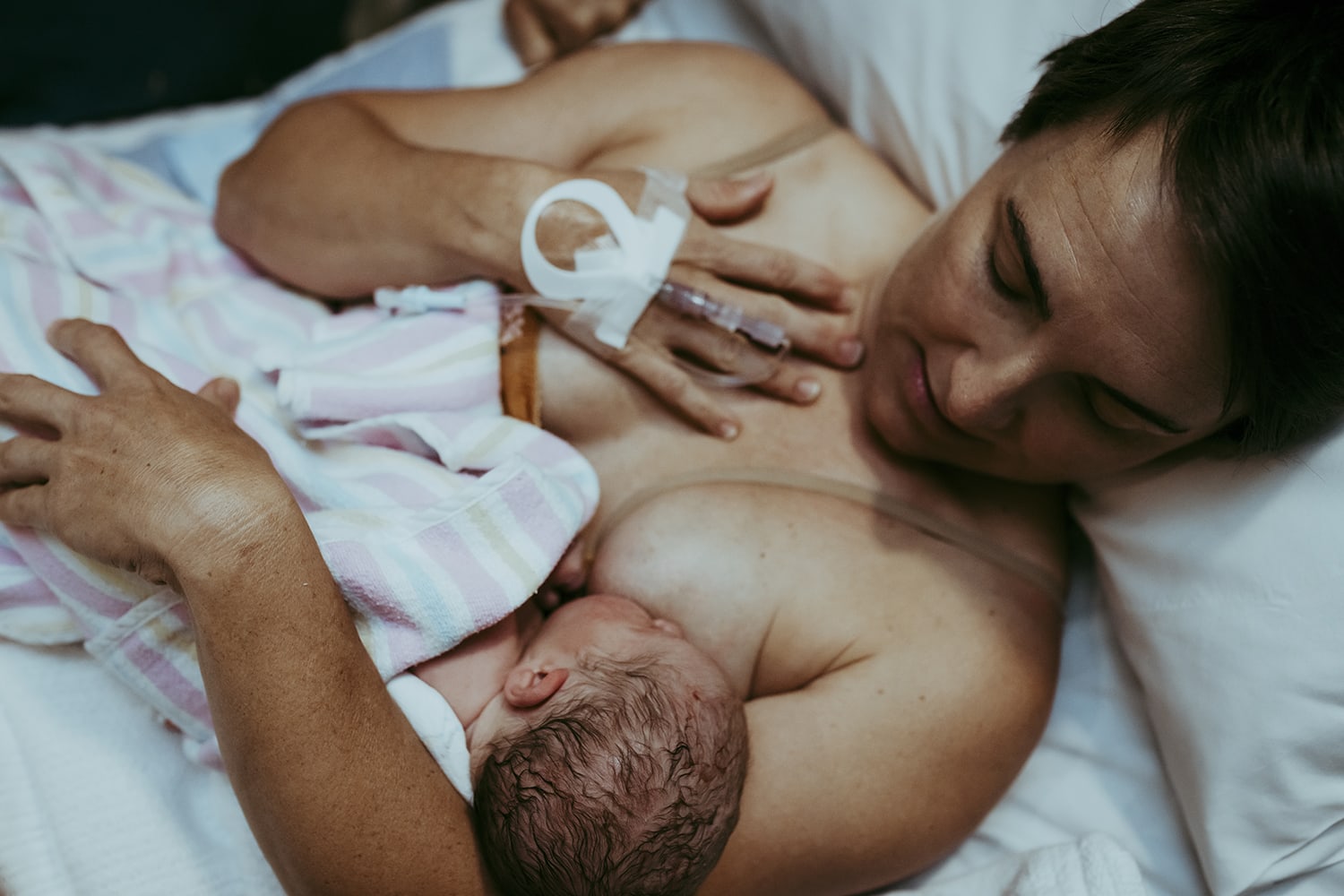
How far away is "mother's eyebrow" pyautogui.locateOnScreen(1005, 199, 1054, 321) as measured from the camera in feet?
3.62

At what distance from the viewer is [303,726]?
1.05 metres

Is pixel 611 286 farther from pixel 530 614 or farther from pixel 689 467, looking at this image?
pixel 530 614

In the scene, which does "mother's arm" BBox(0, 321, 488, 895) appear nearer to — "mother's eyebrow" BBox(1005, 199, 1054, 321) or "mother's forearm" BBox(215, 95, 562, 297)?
"mother's forearm" BBox(215, 95, 562, 297)

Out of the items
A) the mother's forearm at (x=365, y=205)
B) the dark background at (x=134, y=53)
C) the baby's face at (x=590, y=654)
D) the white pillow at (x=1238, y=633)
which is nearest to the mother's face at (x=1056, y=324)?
the white pillow at (x=1238, y=633)

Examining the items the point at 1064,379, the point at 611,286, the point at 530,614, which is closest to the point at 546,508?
the point at 530,614

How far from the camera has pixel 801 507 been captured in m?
1.40

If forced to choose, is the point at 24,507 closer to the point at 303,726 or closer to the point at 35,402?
the point at 35,402

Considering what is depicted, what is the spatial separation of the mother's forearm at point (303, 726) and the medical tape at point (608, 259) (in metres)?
0.48

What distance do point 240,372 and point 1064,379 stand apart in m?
1.15

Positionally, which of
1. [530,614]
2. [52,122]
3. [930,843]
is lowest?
[930,843]

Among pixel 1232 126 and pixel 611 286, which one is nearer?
pixel 1232 126

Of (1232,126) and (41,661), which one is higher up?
(1232,126)

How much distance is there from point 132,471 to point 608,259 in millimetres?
645

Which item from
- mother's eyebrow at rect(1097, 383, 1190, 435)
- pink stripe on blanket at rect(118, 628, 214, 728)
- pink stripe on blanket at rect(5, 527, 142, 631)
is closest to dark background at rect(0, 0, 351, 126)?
pink stripe on blanket at rect(5, 527, 142, 631)
